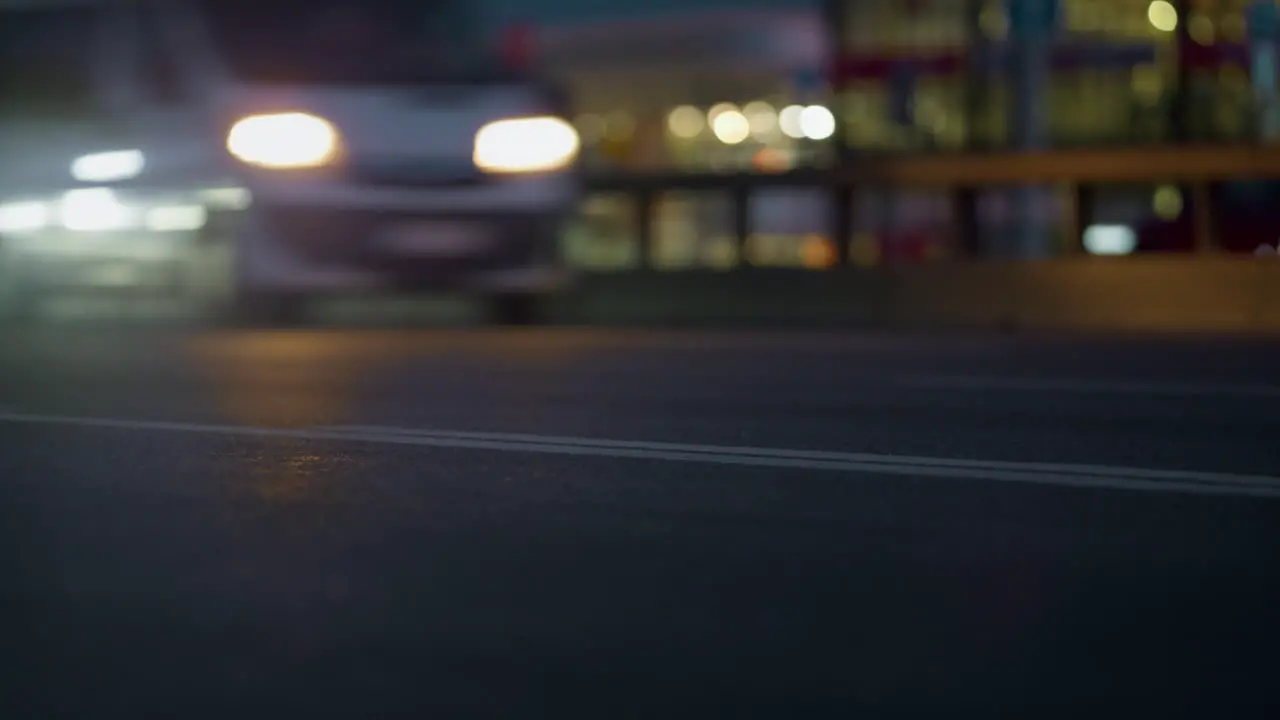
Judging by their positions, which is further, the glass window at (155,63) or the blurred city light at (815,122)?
the blurred city light at (815,122)

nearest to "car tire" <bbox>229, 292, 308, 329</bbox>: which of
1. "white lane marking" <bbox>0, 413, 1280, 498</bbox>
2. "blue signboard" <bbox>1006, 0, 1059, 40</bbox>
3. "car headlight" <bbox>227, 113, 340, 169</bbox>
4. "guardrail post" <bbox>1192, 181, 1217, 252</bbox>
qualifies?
"car headlight" <bbox>227, 113, 340, 169</bbox>

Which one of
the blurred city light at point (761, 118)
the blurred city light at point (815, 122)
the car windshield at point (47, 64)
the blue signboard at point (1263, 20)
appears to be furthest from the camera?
the blurred city light at point (761, 118)

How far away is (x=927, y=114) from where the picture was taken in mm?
41656

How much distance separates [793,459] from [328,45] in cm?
768

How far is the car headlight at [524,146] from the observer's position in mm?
13523

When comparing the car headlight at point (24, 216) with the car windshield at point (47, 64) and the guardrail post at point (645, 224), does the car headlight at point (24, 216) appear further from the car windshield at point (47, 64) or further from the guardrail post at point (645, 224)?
the guardrail post at point (645, 224)

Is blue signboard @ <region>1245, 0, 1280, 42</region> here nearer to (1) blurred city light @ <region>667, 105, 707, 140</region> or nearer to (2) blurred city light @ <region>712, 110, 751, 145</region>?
(2) blurred city light @ <region>712, 110, 751, 145</region>

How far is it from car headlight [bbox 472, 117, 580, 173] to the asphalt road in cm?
395

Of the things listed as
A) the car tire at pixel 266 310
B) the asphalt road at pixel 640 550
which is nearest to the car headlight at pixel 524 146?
the car tire at pixel 266 310

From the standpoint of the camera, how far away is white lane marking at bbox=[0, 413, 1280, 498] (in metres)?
6.61

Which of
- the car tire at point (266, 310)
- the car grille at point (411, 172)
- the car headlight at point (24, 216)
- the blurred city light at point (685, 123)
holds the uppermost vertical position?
the blurred city light at point (685, 123)

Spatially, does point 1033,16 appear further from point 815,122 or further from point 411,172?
point 815,122

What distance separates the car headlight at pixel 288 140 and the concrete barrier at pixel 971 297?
9.94 ft

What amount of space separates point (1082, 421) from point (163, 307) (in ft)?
25.4
